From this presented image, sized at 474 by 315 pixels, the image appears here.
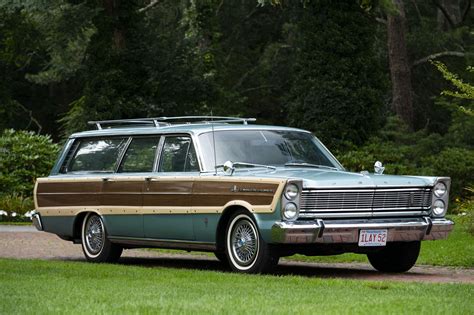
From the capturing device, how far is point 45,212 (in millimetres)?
17031

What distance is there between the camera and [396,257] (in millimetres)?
14758

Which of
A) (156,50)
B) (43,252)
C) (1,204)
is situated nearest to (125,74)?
(156,50)

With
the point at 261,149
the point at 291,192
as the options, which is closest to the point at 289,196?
the point at 291,192

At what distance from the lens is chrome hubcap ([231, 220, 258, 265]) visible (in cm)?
1376

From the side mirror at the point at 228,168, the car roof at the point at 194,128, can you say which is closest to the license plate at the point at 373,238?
the side mirror at the point at 228,168

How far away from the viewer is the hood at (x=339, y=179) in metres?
13.5

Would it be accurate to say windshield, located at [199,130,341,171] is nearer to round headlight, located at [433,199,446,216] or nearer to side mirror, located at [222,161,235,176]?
side mirror, located at [222,161,235,176]

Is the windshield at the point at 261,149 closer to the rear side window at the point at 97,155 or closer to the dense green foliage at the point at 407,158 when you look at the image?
the rear side window at the point at 97,155

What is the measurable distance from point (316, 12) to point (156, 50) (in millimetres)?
4663

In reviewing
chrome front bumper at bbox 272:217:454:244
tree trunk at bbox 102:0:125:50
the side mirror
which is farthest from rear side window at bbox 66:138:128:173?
tree trunk at bbox 102:0:125:50

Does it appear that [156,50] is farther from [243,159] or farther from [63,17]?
[243,159]

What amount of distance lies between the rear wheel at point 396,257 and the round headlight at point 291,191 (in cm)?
180

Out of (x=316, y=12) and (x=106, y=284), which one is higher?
(x=316, y=12)

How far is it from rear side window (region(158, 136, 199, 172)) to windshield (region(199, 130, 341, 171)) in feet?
0.69
